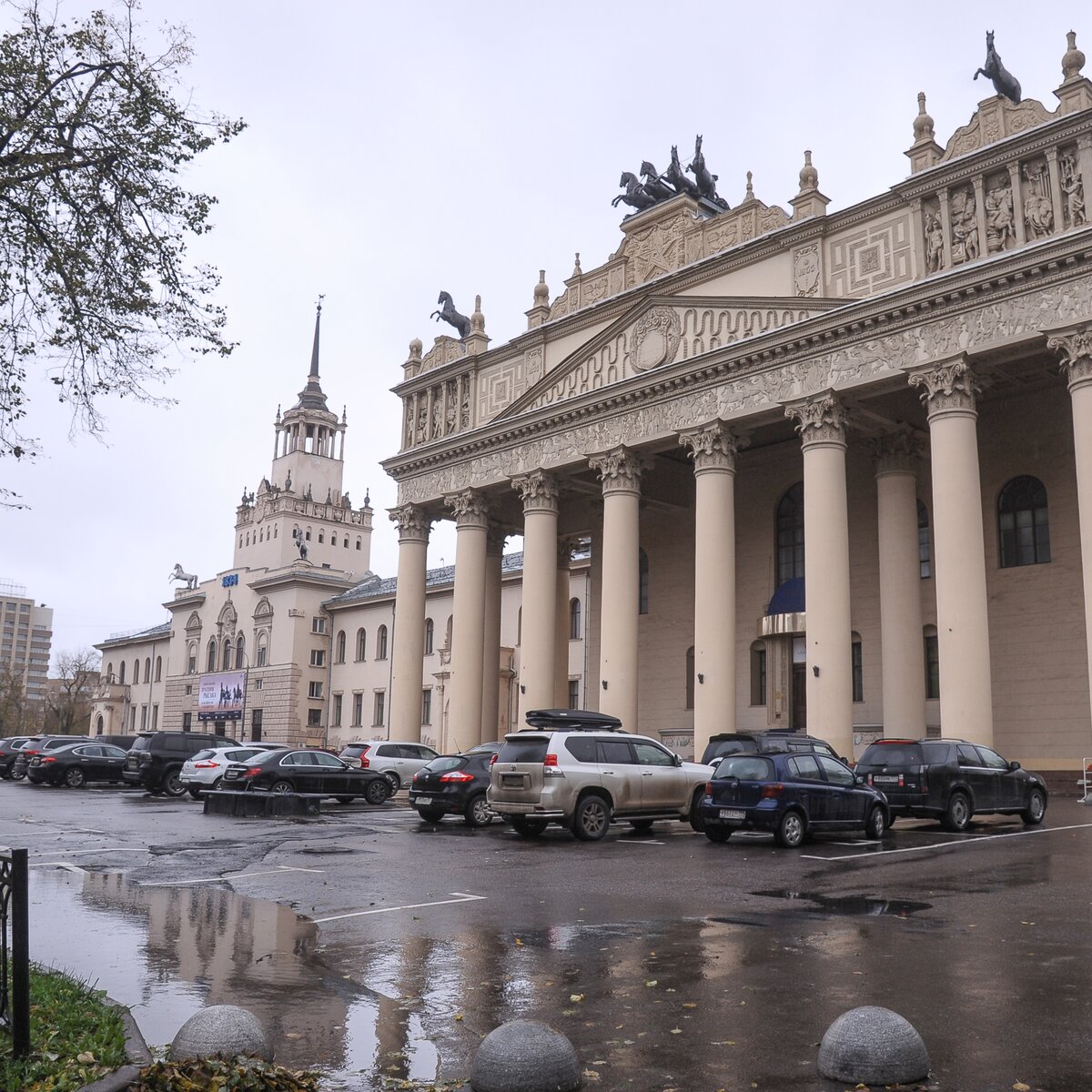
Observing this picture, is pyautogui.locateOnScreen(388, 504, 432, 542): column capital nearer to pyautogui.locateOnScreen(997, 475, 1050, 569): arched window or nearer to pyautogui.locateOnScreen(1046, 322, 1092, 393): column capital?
pyautogui.locateOnScreen(997, 475, 1050, 569): arched window

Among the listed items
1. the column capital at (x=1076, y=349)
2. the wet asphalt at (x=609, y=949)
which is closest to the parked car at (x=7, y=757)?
the wet asphalt at (x=609, y=949)

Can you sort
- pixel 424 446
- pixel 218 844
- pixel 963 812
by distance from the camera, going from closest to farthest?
1. pixel 218 844
2. pixel 963 812
3. pixel 424 446

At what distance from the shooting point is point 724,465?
3378 cm

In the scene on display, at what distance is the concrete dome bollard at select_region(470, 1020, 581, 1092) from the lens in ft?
16.9

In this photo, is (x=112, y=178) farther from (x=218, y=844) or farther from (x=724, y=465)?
(x=724, y=465)

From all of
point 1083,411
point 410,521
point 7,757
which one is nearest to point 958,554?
point 1083,411

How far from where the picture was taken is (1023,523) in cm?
3244

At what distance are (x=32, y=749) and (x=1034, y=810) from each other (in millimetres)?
40285

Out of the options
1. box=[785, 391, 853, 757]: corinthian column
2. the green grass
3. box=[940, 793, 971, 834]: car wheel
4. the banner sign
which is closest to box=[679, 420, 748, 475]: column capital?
box=[785, 391, 853, 757]: corinthian column

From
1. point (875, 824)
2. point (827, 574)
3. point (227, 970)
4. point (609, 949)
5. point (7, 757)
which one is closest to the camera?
point (227, 970)

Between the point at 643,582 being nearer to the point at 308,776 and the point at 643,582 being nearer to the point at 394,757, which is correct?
the point at 394,757

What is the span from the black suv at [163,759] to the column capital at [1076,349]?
25.4 meters

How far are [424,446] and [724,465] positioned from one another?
14787mm

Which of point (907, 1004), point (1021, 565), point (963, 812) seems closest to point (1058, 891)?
point (907, 1004)
